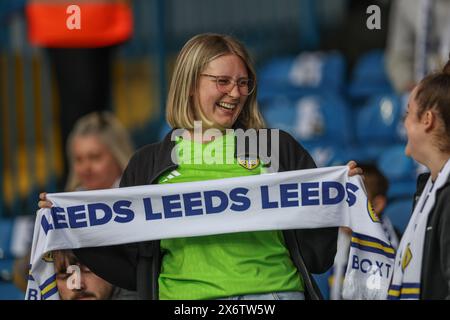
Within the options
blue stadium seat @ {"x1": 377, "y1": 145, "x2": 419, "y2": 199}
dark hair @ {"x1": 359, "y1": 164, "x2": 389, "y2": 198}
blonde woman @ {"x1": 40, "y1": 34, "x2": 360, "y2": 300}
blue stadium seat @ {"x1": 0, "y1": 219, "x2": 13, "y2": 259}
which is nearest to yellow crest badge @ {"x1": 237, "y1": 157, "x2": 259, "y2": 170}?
blonde woman @ {"x1": 40, "y1": 34, "x2": 360, "y2": 300}

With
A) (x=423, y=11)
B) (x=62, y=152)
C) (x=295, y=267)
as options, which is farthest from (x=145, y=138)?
(x=295, y=267)

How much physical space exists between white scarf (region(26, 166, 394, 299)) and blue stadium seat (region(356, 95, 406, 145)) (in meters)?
3.51

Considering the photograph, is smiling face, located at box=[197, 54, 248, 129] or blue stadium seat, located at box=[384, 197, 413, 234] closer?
smiling face, located at box=[197, 54, 248, 129]

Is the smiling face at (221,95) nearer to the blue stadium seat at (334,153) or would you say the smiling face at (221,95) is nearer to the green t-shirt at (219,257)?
the green t-shirt at (219,257)

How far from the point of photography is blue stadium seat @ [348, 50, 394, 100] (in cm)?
824

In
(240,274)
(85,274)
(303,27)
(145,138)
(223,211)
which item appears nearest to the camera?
(240,274)

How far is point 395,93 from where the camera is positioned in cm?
789

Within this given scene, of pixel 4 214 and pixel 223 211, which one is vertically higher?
pixel 223 211

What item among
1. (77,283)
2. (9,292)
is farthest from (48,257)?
(9,292)

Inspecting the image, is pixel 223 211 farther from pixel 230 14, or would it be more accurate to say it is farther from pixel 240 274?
pixel 230 14

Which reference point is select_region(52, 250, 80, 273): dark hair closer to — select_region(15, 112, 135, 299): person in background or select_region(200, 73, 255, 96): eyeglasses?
select_region(200, 73, 255, 96): eyeglasses

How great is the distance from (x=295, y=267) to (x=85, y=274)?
0.91 meters

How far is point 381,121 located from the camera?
755cm

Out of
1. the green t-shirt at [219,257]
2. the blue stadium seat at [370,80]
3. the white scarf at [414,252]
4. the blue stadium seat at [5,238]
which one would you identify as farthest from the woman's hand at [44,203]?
the blue stadium seat at [370,80]
